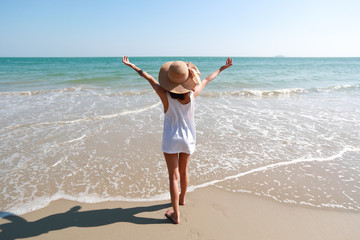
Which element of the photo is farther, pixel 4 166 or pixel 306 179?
pixel 4 166

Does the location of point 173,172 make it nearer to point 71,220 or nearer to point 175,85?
point 175,85

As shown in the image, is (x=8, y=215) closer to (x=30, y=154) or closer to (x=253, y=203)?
(x=30, y=154)

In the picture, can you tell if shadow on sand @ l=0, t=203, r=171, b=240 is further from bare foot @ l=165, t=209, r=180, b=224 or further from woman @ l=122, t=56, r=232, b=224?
woman @ l=122, t=56, r=232, b=224

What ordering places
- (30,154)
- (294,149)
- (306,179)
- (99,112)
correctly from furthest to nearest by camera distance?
(99,112)
(294,149)
(30,154)
(306,179)

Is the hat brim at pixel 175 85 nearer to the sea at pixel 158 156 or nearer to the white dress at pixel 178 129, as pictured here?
the white dress at pixel 178 129

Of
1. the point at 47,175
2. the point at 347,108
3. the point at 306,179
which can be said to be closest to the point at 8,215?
the point at 47,175

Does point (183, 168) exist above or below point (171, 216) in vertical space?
above

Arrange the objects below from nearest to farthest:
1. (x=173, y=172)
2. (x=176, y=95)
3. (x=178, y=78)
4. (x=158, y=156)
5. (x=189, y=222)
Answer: (x=178, y=78) < (x=176, y=95) < (x=173, y=172) < (x=189, y=222) < (x=158, y=156)

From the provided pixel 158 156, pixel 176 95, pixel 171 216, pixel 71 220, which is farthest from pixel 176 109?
pixel 158 156

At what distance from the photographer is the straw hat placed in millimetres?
2227

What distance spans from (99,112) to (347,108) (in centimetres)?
1033

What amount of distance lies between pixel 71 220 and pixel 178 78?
2.38 metres

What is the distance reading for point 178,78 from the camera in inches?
88.4

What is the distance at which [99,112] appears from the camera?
8062 millimetres
